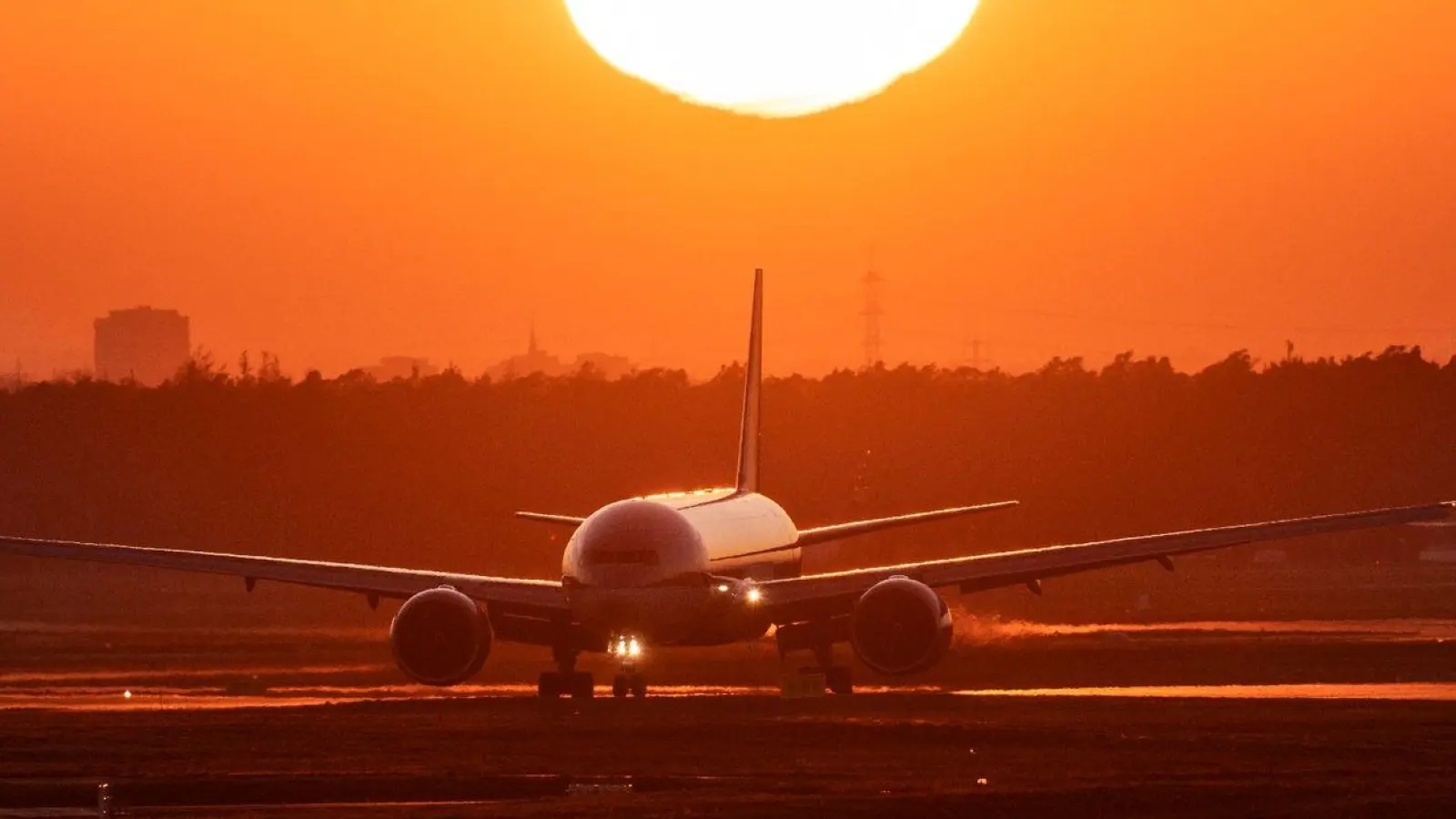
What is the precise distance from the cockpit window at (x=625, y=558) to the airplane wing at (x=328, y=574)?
4.01 feet

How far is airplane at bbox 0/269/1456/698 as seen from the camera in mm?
36344

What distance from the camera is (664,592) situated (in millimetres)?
36656

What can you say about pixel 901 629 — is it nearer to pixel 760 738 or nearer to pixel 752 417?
pixel 760 738

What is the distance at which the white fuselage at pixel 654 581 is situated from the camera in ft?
120

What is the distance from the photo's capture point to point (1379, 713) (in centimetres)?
2914

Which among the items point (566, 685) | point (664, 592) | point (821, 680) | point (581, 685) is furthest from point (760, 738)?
point (566, 685)

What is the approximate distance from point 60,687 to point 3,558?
141 ft

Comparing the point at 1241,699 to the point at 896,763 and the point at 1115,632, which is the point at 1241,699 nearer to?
the point at 896,763

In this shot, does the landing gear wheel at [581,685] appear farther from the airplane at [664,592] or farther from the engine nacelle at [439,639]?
the engine nacelle at [439,639]

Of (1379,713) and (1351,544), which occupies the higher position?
(1351,544)

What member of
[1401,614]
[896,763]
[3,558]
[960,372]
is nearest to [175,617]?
[3,558]

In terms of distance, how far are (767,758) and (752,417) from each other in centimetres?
2331

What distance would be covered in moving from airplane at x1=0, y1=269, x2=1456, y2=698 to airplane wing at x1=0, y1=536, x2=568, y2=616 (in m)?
0.03

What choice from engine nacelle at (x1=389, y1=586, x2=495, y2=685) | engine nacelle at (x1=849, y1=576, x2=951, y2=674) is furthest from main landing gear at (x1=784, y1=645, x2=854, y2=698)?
engine nacelle at (x1=389, y1=586, x2=495, y2=685)
